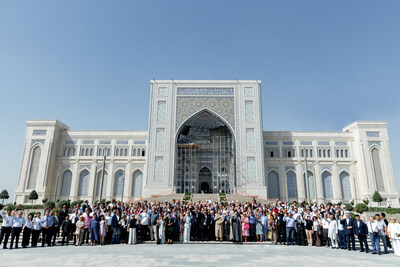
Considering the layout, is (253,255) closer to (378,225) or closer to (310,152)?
(378,225)

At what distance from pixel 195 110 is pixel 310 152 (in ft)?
45.8

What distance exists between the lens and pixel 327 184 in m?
29.6

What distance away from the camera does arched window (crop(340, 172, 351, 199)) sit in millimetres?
29131

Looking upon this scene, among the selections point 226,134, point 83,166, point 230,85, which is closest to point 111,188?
point 83,166

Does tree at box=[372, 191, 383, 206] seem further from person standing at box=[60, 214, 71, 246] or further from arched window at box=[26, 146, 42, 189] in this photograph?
arched window at box=[26, 146, 42, 189]

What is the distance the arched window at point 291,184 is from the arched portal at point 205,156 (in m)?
6.41

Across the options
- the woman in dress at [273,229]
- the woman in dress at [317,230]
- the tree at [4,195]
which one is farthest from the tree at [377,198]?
the tree at [4,195]

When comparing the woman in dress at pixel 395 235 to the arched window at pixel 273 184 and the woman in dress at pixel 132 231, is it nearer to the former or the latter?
the woman in dress at pixel 132 231

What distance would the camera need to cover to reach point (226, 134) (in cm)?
3136

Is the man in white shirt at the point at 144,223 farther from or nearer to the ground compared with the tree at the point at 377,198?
nearer to the ground

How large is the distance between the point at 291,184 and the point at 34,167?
28192 millimetres

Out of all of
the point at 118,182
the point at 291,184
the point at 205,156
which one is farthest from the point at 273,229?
the point at 118,182

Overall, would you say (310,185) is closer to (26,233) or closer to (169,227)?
(169,227)

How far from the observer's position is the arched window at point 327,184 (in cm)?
2919
